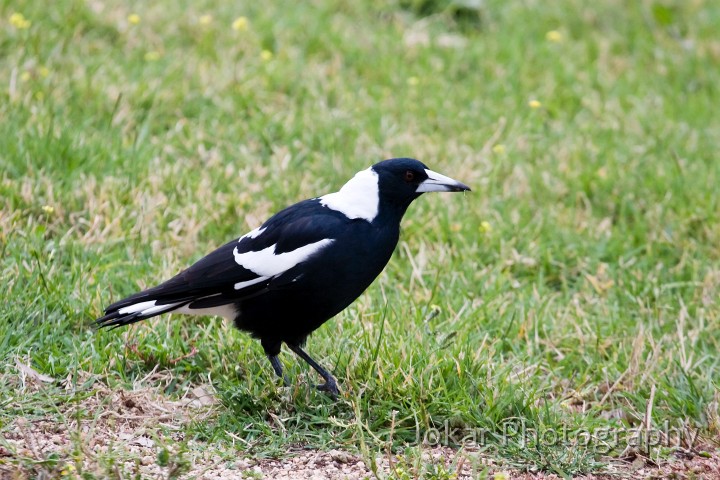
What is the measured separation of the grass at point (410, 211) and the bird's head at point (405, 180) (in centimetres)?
42

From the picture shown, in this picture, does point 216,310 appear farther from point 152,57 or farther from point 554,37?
point 554,37

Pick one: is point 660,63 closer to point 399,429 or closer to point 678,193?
point 678,193

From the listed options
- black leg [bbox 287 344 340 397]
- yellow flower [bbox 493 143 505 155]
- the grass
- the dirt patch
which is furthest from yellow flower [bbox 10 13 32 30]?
black leg [bbox 287 344 340 397]

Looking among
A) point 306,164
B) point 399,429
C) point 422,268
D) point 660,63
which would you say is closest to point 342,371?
point 399,429

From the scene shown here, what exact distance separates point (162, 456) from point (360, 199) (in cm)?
104

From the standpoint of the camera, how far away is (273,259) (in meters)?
3.09

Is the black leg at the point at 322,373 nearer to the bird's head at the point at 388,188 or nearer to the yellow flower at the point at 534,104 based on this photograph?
the bird's head at the point at 388,188

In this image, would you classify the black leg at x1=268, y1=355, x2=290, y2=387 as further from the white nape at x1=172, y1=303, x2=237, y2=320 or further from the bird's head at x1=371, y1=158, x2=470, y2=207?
the bird's head at x1=371, y1=158, x2=470, y2=207

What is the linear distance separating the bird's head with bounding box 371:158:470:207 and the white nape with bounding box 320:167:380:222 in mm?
26

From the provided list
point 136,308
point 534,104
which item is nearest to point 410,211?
point 534,104

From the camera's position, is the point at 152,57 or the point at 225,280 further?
the point at 152,57

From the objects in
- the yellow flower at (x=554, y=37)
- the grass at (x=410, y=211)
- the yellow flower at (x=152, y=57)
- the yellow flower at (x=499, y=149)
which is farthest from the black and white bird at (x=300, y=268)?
the yellow flower at (x=554, y=37)

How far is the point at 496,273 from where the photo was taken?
411 cm

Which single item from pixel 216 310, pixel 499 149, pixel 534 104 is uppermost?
pixel 534 104
